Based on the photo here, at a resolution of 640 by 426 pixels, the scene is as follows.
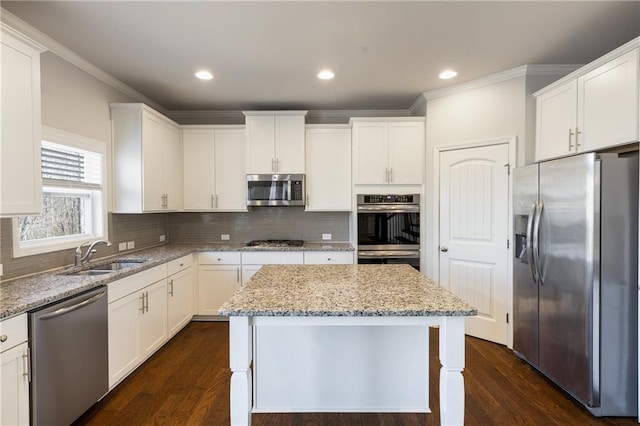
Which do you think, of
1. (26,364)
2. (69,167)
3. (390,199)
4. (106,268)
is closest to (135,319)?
(106,268)

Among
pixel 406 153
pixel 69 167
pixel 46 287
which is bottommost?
pixel 46 287

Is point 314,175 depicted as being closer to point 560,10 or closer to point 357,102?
point 357,102

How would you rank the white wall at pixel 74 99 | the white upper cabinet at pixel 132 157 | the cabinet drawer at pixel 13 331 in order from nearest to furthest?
A: the cabinet drawer at pixel 13 331, the white wall at pixel 74 99, the white upper cabinet at pixel 132 157

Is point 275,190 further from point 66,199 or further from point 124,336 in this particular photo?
point 124,336

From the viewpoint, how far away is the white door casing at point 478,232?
10.3 feet

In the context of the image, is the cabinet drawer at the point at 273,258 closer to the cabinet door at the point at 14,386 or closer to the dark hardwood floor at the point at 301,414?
the dark hardwood floor at the point at 301,414

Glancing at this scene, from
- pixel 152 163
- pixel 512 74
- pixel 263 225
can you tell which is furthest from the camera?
pixel 263 225

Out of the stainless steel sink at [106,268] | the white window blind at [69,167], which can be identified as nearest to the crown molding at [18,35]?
the white window blind at [69,167]

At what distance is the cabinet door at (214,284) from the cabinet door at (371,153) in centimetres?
189

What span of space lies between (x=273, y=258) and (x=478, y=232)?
2.29 metres

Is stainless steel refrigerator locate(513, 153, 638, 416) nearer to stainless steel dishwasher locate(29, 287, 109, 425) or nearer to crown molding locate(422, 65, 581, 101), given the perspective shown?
crown molding locate(422, 65, 581, 101)

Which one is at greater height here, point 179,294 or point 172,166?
point 172,166

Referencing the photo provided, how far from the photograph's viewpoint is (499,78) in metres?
3.12

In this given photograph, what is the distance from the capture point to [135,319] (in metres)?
2.60
